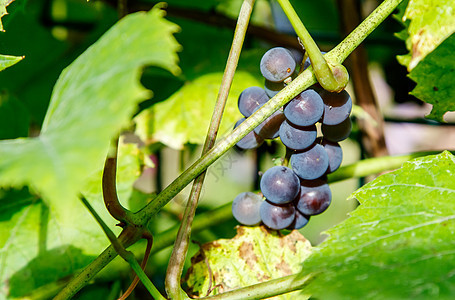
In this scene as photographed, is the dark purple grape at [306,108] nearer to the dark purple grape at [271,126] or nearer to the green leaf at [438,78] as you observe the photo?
the dark purple grape at [271,126]

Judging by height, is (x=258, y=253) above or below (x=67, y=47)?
below

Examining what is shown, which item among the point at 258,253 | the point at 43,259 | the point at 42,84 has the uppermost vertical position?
the point at 42,84

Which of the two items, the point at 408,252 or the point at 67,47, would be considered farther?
the point at 67,47

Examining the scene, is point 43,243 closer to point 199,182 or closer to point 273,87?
point 199,182

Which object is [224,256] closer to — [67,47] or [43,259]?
[43,259]

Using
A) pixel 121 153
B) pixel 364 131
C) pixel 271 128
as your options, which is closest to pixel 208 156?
pixel 271 128

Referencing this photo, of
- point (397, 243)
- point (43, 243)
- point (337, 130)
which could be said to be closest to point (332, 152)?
point (337, 130)
